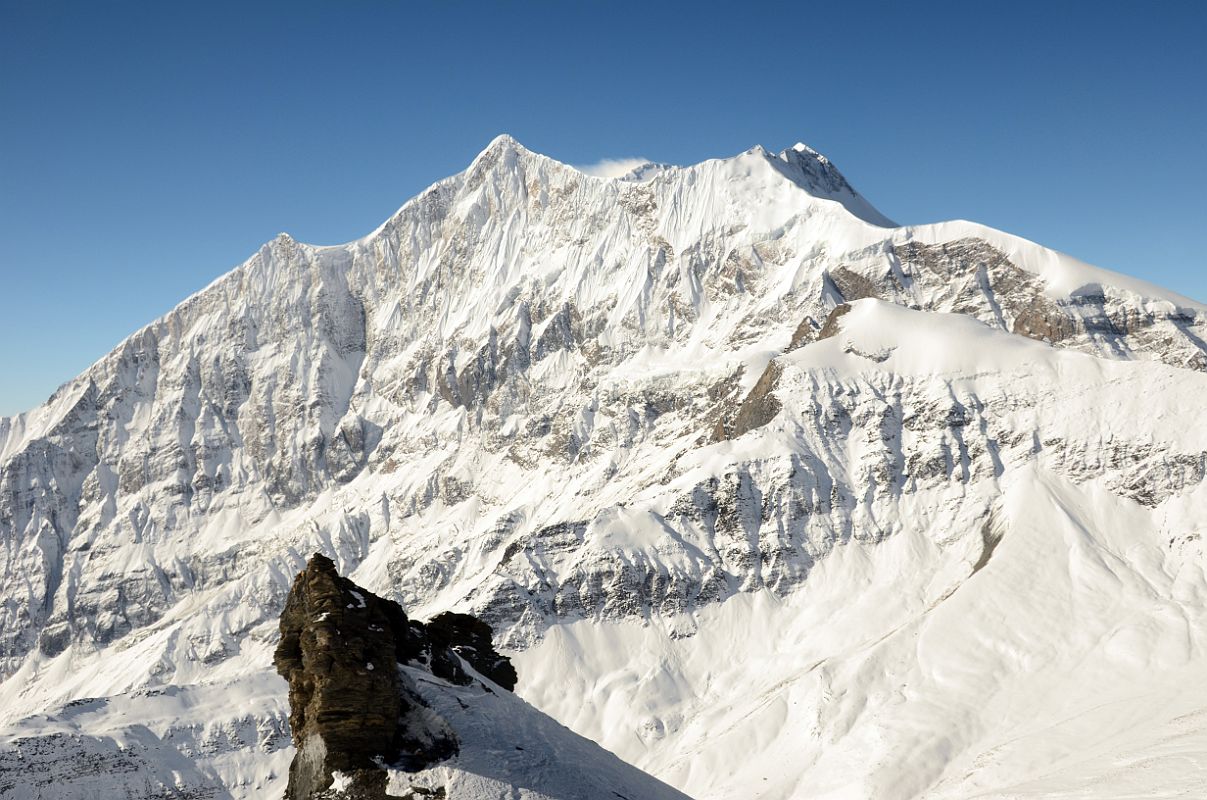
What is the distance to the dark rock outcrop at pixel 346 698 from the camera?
48969 mm

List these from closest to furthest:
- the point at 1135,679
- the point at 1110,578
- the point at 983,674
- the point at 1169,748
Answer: the point at 1169,748
the point at 1135,679
the point at 983,674
the point at 1110,578

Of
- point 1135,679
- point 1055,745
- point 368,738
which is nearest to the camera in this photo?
point 368,738

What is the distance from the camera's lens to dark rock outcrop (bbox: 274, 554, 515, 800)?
48969 mm

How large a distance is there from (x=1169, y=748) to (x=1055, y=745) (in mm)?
42404

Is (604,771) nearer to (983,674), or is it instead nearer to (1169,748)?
(1169,748)

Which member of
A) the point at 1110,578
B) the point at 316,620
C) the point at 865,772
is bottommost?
the point at 865,772

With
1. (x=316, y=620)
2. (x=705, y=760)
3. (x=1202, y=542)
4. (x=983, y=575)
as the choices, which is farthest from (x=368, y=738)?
(x=1202, y=542)

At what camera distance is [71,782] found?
577ft

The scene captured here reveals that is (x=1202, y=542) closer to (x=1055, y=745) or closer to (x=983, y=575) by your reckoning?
(x=983, y=575)

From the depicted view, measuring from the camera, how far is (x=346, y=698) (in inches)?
1941

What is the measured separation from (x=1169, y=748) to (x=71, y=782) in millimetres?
154757

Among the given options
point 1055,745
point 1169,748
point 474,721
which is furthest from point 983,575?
point 474,721

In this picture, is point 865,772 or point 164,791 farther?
point 164,791

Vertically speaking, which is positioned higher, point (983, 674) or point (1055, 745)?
point (983, 674)
